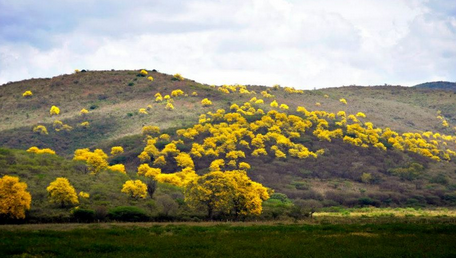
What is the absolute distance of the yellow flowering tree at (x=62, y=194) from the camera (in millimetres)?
70812

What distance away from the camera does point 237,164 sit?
129 m

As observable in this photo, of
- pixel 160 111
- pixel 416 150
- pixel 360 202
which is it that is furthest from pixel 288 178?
pixel 160 111

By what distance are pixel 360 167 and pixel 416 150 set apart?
29.4m

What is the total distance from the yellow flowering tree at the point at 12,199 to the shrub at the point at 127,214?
10.2 meters

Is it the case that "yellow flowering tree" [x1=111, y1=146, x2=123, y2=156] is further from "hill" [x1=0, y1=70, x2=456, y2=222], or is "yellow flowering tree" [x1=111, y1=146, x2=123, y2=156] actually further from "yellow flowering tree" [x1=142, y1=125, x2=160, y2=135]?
"yellow flowering tree" [x1=142, y1=125, x2=160, y2=135]

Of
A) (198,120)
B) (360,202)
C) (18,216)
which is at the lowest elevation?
(360,202)

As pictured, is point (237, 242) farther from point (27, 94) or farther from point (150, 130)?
point (27, 94)

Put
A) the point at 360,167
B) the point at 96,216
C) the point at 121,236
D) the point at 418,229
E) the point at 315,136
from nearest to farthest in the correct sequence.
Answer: the point at 121,236 → the point at 418,229 → the point at 96,216 → the point at 360,167 → the point at 315,136

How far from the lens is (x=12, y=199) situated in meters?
58.7

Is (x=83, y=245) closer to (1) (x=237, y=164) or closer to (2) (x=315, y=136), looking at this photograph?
(1) (x=237, y=164)

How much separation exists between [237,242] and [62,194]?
134 feet

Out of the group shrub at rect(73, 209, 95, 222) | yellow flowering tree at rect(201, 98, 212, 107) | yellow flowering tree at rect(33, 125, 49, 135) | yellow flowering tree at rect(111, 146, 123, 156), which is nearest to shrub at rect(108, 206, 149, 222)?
shrub at rect(73, 209, 95, 222)

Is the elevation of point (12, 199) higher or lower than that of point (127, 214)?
higher

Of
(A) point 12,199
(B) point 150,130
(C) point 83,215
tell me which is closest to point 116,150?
(B) point 150,130
